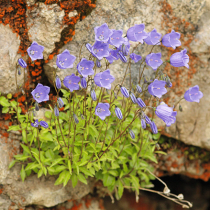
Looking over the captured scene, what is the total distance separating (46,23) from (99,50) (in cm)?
217

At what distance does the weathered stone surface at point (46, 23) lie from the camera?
4617mm

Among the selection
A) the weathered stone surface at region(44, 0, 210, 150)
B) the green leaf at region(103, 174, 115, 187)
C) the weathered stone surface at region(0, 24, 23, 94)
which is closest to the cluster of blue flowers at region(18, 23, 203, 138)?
the weathered stone surface at region(0, 24, 23, 94)

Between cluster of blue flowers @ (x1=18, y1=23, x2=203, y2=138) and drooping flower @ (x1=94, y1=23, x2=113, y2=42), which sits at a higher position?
drooping flower @ (x1=94, y1=23, x2=113, y2=42)

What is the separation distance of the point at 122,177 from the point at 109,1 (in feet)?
12.1

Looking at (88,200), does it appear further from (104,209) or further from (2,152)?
(2,152)

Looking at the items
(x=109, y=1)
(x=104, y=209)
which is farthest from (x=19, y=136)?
(x=109, y=1)

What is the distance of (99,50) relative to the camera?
9.99 ft

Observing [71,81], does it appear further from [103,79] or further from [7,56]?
[7,56]

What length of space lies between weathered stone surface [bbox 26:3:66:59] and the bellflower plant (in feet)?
2.47

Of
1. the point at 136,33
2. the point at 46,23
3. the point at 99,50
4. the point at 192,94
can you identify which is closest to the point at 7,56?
the point at 46,23

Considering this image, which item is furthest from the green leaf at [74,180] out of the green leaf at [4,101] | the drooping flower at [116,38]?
the drooping flower at [116,38]

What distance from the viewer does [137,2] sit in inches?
201

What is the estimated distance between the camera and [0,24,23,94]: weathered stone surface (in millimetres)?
4539

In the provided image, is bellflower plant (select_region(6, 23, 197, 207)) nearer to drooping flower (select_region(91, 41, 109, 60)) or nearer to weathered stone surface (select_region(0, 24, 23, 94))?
drooping flower (select_region(91, 41, 109, 60))
